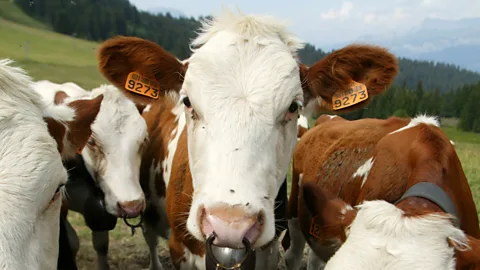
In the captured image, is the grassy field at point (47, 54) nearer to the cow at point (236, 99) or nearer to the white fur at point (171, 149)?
the white fur at point (171, 149)

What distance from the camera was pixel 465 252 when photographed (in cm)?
219

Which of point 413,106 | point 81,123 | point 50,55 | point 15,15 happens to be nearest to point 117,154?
point 81,123

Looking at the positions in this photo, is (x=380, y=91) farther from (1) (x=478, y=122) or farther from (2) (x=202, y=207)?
(1) (x=478, y=122)

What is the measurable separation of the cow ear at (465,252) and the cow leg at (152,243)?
12.5 ft

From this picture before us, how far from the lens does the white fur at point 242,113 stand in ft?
7.06

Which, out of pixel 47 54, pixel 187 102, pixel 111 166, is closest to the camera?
pixel 187 102

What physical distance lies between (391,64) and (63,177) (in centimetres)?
228

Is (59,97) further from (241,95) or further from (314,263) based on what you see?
(314,263)

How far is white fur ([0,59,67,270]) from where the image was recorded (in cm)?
212

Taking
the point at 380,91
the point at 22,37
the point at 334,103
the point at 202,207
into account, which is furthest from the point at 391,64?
the point at 22,37

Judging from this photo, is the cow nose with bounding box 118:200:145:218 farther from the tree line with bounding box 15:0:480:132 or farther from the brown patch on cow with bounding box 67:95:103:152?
the tree line with bounding box 15:0:480:132

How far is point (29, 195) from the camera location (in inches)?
88.7

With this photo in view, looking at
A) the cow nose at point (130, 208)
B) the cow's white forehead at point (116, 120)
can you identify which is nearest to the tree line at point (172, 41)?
the cow's white forehead at point (116, 120)

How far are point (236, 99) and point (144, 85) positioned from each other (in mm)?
1026
